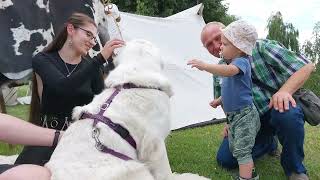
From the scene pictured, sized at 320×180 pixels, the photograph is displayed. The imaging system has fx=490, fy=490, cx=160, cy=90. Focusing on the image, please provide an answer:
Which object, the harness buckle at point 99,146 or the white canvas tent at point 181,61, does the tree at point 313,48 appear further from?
the harness buckle at point 99,146

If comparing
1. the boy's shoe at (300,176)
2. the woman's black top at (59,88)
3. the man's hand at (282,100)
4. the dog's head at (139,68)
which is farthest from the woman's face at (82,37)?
the boy's shoe at (300,176)

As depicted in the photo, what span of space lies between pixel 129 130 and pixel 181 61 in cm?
501

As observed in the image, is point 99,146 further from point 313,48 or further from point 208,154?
point 313,48

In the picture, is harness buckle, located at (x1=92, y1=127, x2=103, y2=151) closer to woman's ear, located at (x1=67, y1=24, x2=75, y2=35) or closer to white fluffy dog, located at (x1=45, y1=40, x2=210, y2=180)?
white fluffy dog, located at (x1=45, y1=40, x2=210, y2=180)

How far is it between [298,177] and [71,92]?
203 centimetres

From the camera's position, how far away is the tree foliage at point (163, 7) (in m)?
20.7

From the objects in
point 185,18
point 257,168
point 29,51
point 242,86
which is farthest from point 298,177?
point 185,18

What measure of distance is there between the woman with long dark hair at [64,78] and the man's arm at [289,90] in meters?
1.33

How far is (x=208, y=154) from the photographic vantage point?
5.36m

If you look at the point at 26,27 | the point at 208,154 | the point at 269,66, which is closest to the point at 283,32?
the point at 208,154

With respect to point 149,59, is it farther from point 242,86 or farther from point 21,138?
point 242,86

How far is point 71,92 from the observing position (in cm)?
373

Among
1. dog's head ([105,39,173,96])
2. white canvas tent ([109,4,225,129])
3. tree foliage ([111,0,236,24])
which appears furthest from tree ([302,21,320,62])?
dog's head ([105,39,173,96])

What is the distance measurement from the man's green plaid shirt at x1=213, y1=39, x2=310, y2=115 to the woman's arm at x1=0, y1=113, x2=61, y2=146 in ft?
6.15
